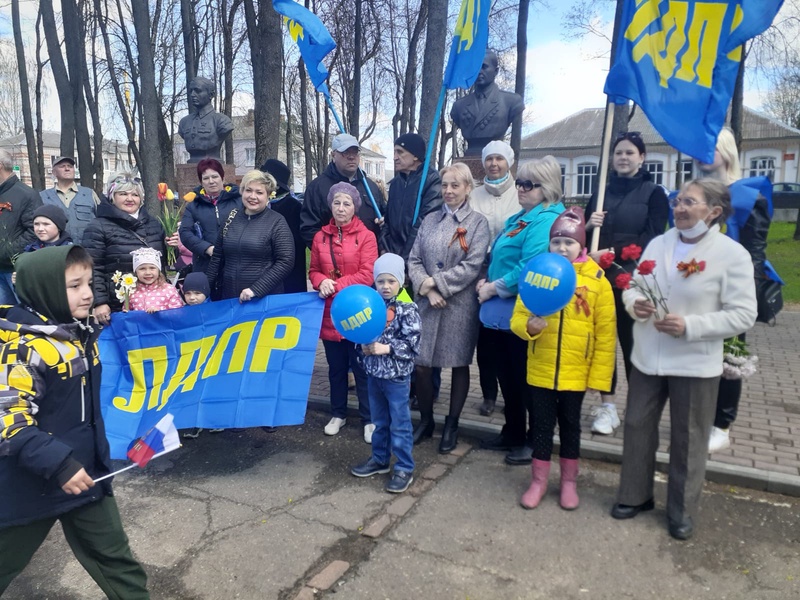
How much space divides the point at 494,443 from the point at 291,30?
4.39 meters

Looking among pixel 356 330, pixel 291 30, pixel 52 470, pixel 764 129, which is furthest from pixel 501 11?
pixel 764 129

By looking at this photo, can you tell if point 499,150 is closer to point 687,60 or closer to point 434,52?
point 687,60

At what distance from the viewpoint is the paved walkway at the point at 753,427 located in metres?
4.32

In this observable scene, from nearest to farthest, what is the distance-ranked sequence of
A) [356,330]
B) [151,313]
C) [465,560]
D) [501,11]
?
[465,560]
[356,330]
[151,313]
[501,11]

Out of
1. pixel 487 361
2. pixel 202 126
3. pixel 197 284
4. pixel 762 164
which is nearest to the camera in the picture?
pixel 197 284

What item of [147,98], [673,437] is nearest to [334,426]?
[673,437]

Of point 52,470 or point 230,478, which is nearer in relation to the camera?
point 52,470

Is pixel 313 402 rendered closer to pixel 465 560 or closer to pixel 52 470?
pixel 465 560

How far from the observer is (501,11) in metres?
23.3

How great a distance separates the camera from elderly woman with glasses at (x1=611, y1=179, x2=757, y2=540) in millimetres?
3408

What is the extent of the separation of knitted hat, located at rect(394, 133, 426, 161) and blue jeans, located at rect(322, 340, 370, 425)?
163cm

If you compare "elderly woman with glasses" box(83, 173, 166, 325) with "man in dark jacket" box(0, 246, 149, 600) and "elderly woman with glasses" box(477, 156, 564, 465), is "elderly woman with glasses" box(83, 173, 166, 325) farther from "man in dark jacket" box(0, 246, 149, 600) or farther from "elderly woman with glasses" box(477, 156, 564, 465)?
"elderly woman with glasses" box(477, 156, 564, 465)

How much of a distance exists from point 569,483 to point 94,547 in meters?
2.62

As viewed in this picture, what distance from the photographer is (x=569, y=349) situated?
12.8 feet
